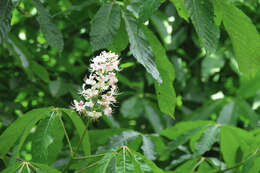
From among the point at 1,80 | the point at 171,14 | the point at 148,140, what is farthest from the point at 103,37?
the point at 1,80

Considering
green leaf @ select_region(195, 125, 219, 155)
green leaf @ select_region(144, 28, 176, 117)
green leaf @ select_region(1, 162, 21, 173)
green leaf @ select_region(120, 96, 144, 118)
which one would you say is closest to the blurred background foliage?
green leaf @ select_region(120, 96, 144, 118)

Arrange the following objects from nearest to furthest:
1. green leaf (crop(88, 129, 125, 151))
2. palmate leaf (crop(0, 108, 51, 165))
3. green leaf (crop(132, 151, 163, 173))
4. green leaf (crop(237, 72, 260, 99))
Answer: green leaf (crop(132, 151, 163, 173)), palmate leaf (crop(0, 108, 51, 165)), green leaf (crop(88, 129, 125, 151)), green leaf (crop(237, 72, 260, 99))

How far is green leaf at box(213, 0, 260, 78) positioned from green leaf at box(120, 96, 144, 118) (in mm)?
1400

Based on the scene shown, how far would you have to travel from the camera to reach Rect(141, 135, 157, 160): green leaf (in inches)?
60.2

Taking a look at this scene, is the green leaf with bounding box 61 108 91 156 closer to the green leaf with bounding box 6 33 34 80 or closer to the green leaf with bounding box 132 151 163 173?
the green leaf with bounding box 132 151 163 173

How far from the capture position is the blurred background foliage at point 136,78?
6.15 ft

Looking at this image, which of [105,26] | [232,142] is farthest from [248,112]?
[105,26]

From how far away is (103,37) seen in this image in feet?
3.43

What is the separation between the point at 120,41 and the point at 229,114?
1369 millimetres

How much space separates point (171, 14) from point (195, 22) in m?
1.05

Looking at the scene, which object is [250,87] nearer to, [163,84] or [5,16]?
[163,84]

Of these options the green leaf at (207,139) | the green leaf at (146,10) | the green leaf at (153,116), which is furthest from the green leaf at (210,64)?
the green leaf at (146,10)

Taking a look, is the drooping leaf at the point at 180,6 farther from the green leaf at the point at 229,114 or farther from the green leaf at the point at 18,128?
the green leaf at the point at 229,114

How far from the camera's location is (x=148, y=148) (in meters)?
1.57
